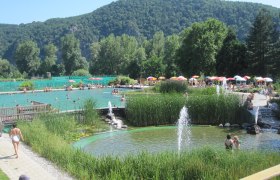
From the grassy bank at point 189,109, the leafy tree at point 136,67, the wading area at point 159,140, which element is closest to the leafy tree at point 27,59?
the leafy tree at point 136,67

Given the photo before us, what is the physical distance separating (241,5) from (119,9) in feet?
233

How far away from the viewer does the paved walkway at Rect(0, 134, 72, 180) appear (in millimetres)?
12281

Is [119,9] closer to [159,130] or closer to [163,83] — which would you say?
[163,83]

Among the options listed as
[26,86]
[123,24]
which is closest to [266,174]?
[26,86]

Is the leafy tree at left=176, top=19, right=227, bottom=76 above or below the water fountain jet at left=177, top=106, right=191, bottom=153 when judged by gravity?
above

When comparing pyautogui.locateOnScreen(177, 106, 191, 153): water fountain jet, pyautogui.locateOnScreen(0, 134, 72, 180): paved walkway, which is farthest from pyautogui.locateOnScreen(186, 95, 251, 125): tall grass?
pyautogui.locateOnScreen(0, 134, 72, 180): paved walkway

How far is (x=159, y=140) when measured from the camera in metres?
21.6

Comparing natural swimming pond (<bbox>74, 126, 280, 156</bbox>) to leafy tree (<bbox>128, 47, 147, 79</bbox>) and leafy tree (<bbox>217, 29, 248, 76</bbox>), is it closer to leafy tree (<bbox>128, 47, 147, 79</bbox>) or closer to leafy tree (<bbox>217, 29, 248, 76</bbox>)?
leafy tree (<bbox>217, 29, 248, 76</bbox>)

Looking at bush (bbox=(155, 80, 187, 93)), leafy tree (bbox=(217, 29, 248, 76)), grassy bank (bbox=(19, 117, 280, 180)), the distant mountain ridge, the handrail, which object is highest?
the distant mountain ridge

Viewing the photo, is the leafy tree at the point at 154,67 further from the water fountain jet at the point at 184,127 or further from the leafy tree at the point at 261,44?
the water fountain jet at the point at 184,127

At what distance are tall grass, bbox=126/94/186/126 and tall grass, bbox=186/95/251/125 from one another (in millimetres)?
934

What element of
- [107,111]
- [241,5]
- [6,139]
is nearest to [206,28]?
[107,111]

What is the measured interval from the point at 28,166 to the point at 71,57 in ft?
319

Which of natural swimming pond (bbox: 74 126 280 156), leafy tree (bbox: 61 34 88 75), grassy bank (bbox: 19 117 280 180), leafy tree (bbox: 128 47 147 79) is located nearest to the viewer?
grassy bank (bbox: 19 117 280 180)
